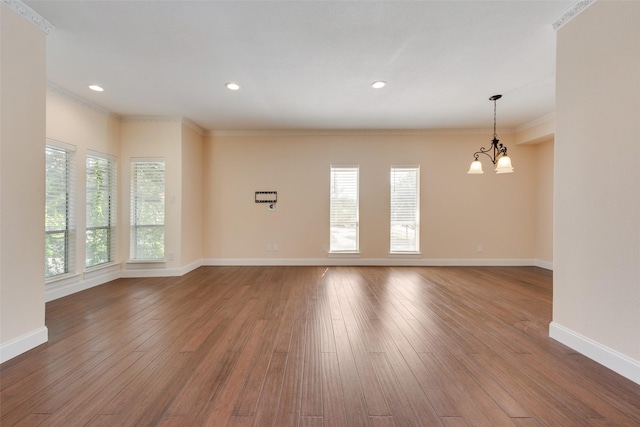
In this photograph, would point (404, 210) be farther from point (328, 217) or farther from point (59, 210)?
point (59, 210)

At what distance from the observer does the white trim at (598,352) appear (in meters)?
1.80

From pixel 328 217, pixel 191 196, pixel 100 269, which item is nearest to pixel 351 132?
pixel 328 217

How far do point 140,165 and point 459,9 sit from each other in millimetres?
5201

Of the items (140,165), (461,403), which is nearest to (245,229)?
(140,165)

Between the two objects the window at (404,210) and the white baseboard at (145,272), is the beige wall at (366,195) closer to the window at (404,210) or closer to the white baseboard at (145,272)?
the window at (404,210)

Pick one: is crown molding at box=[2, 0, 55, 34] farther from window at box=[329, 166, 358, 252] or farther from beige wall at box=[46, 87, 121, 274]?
window at box=[329, 166, 358, 252]

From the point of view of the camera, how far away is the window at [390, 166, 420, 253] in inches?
220

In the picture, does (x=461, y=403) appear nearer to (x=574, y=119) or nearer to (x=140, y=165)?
(x=574, y=119)

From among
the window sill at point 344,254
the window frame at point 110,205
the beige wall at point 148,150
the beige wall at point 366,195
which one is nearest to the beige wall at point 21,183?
the window frame at point 110,205

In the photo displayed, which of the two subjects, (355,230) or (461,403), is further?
(355,230)

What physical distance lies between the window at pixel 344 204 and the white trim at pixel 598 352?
358cm

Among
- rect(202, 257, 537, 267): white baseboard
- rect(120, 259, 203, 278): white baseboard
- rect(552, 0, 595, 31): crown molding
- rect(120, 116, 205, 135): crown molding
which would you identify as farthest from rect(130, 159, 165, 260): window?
rect(552, 0, 595, 31): crown molding

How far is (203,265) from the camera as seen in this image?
5.53m

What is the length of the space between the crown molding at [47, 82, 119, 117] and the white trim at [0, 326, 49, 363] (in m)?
3.15
